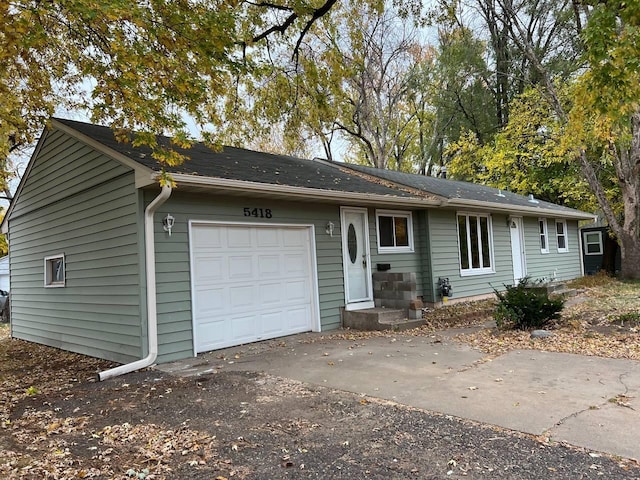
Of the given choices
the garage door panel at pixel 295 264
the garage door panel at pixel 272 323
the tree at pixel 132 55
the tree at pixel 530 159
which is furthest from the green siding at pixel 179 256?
the tree at pixel 530 159

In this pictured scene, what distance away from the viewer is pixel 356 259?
9133mm

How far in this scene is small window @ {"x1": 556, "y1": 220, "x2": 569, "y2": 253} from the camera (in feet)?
53.0

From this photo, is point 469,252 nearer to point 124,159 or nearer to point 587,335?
point 587,335

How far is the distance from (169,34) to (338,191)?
3.68 meters

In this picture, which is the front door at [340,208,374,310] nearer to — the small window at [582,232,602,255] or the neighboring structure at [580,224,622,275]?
the neighboring structure at [580,224,622,275]

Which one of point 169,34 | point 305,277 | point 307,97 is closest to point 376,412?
point 305,277

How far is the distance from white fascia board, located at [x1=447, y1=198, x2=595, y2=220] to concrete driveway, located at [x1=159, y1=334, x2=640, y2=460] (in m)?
4.06

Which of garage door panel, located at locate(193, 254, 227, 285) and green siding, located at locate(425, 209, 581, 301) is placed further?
green siding, located at locate(425, 209, 581, 301)

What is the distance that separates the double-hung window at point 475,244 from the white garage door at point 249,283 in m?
4.87

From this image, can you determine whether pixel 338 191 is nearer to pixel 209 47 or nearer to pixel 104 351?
pixel 209 47

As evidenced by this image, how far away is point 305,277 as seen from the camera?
8.28 meters

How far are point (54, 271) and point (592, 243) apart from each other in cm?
2158

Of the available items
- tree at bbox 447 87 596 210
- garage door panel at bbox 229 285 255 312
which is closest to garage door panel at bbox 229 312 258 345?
garage door panel at bbox 229 285 255 312

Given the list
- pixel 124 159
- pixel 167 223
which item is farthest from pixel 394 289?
pixel 124 159
